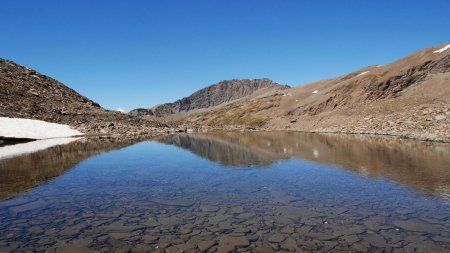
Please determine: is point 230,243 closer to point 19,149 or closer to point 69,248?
point 69,248

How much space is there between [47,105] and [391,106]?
8214 cm

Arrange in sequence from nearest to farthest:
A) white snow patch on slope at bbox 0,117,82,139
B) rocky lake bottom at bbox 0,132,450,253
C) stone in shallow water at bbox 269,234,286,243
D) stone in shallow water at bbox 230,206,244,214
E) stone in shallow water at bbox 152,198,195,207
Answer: rocky lake bottom at bbox 0,132,450,253, stone in shallow water at bbox 269,234,286,243, stone in shallow water at bbox 230,206,244,214, stone in shallow water at bbox 152,198,195,207, white snow patch on slope at bbox 0,117,82,139

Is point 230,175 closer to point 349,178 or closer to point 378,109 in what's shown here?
point 349,178

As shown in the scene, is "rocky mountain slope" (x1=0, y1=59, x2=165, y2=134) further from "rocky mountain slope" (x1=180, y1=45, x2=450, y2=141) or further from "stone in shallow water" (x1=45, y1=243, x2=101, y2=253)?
"stone in shallow water" (x1=45, y1=243, x2=101, y2=253)

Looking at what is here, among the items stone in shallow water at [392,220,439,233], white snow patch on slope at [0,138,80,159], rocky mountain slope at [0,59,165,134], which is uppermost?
rocky mountain slope at [0,59,165,134]

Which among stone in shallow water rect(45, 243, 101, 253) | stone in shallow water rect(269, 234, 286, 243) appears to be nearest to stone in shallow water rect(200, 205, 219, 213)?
stone in shallow water rect(269, 234, 286, 243)

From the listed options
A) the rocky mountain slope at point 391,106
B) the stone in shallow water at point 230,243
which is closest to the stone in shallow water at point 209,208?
the stone in shallow water at point 230,243

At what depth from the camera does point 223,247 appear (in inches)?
498

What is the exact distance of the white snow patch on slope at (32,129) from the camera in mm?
58531

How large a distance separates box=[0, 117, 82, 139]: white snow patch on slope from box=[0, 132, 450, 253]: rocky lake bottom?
31.5 m

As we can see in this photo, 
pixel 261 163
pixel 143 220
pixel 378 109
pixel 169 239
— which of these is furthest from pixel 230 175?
pixel 378 109

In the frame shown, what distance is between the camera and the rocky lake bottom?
1309 centimetres

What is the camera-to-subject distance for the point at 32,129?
63719mm

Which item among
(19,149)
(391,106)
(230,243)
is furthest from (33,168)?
(391,106)
